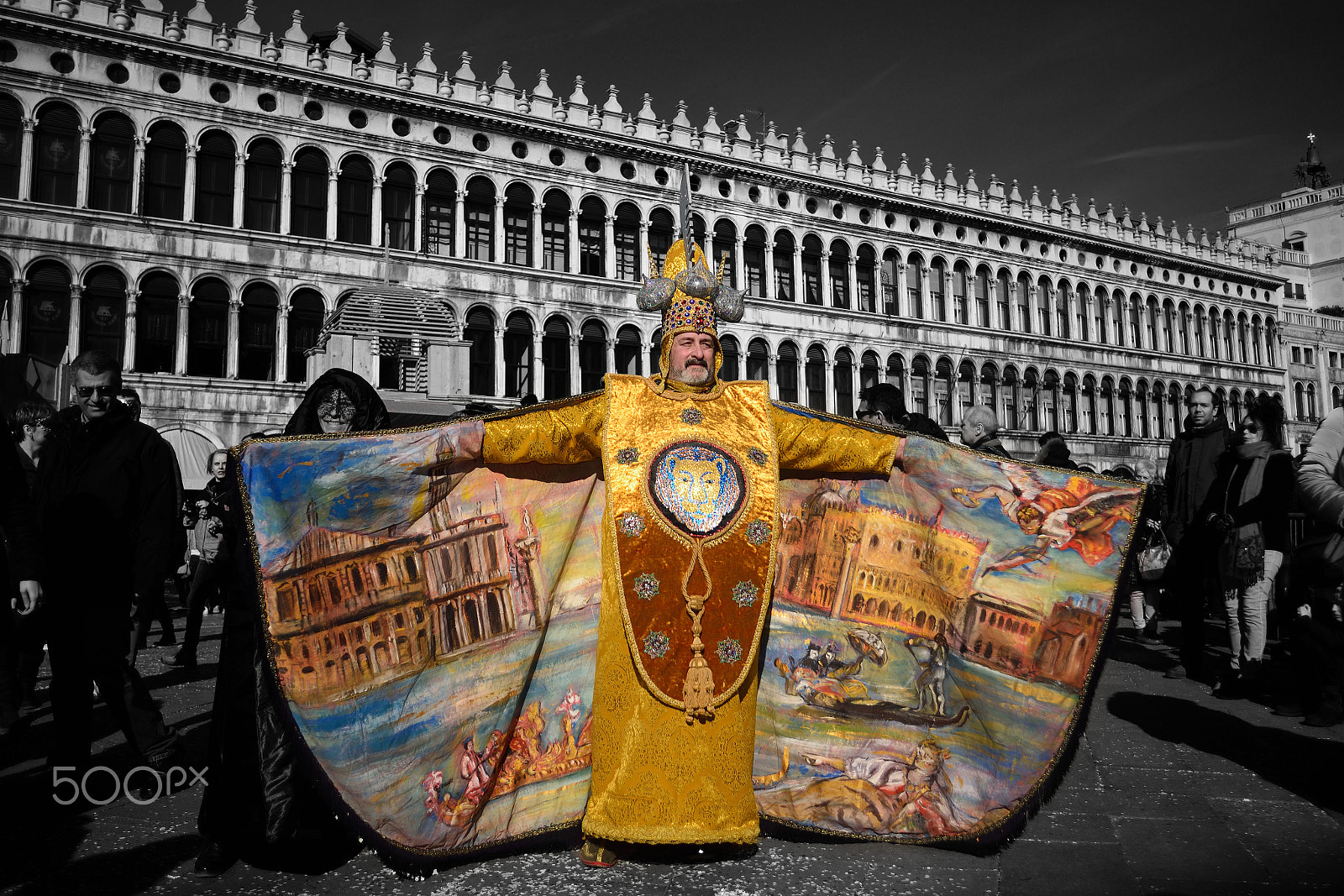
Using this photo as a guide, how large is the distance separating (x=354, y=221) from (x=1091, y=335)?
33402mm

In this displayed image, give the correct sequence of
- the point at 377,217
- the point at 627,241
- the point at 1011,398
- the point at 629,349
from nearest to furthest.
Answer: the point at 377,217, the point at 629,349, the point at 627,241, the point at 1011,398

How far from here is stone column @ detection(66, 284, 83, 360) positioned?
2106cm

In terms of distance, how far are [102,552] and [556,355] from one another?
24.1 meters

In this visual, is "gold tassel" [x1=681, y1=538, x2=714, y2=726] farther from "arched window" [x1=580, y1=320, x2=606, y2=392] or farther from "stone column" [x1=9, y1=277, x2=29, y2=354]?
"arched window" [x1=580, y1=320, x2=606, y2=392]

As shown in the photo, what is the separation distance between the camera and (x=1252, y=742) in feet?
15.8

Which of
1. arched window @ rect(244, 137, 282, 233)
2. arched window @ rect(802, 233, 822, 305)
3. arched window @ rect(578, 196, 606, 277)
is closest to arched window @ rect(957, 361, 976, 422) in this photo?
arched window @ rect(802, 233, 822, 305)

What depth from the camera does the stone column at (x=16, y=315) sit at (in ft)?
66.9

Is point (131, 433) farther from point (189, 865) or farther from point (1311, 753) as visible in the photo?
point (1311, 753)

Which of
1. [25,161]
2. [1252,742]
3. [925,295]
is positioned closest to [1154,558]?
[1252,742]

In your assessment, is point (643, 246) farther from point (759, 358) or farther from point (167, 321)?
point (167, 321)

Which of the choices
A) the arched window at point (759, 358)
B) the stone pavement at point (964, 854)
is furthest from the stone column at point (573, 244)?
the stone pavement at point (964, 854)

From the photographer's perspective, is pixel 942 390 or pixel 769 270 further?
pixel 942 390

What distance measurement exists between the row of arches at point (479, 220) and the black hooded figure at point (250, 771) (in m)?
17.2

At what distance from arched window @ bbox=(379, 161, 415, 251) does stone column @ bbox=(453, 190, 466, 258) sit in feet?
4.26
